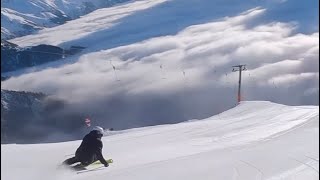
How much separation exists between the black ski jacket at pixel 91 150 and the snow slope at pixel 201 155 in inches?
18.1

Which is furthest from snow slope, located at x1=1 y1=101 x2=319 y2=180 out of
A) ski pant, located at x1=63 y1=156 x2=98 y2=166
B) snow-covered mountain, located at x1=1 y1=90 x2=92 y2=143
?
snow-covered mountain, located at x1=1 y1=90 x2=92 y2=143

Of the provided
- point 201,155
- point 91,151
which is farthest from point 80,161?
point 201,155

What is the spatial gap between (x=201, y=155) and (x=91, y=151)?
9.57 feet

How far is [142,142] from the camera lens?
18031 millimetres

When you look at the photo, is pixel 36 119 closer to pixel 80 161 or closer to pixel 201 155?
pixel 201 155

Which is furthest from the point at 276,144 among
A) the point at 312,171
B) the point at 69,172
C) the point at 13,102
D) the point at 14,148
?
the point at 13,102

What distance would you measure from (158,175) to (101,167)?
6.00 ft

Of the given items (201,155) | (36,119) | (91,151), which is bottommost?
(36,119)

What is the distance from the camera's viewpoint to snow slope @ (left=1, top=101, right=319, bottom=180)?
12188 millimetres

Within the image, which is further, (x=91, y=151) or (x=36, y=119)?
(x=36, y=119)

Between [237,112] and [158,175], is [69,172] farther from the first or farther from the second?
[237,112]

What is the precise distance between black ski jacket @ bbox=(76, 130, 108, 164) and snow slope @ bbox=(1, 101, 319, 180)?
459mm

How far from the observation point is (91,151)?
13305 millimetres

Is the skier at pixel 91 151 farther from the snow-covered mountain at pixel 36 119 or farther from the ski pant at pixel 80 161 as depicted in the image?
the snow-covered mountain at pixel 36 119
